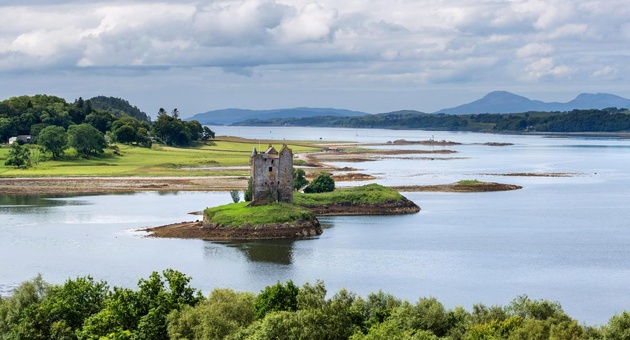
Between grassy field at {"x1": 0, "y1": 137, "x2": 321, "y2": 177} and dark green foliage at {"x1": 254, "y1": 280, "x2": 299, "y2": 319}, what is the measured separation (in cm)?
9860

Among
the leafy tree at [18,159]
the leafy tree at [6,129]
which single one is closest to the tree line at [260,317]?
the leafy tree at [18,159]

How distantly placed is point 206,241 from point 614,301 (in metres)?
37.0

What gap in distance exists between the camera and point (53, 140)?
155m

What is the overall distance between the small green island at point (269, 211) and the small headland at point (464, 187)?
83.2 feet

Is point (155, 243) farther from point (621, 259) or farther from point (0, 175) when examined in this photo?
point (0, 175)

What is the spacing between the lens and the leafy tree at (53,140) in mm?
154000

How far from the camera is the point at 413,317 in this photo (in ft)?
136

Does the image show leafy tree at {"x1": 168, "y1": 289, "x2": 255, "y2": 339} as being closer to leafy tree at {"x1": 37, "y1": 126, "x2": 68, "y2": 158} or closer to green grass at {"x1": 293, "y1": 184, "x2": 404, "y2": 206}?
green grass at {"x1": 293, "y1": 184, "x2": 404, "y2": 206}

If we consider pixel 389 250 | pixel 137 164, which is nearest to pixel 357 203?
pixel 389 250

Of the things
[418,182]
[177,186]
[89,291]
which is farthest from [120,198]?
[89,291]

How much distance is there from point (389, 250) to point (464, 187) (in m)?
54.8

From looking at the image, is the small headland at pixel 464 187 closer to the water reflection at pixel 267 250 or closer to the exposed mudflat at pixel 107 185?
the exposed mudflat at pixel 107 185

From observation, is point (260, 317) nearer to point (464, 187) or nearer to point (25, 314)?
point (25, 314)

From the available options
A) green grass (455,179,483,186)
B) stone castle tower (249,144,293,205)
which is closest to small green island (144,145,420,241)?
stone castle tower (249,144,293,205)
